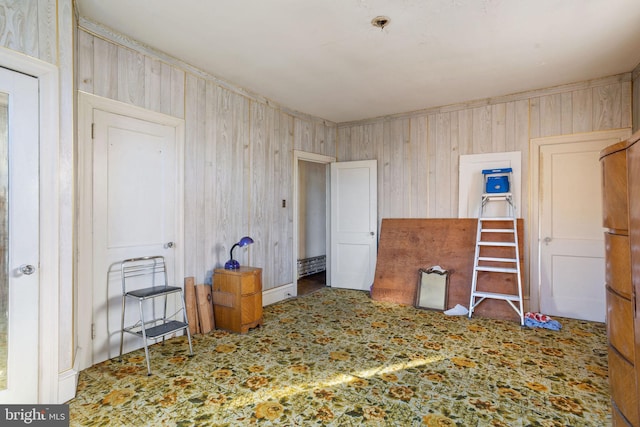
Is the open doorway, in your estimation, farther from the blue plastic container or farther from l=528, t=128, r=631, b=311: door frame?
l=528, t=128, r=631, b=311: door frame

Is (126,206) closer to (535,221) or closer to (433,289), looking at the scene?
(433,289)

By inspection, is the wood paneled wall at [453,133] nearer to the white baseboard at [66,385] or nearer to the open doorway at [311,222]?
the open doorway at [311,222]

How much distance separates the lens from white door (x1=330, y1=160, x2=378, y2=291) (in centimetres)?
532

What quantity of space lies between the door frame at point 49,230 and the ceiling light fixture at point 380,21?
7.42 feet

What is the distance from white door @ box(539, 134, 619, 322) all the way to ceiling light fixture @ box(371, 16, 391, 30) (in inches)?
108

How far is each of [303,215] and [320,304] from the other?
2460mm

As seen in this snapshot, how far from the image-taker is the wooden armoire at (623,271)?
4.01 ft

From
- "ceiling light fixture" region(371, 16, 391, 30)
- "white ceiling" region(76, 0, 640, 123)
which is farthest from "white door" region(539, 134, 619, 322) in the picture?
"ceiling light fixture" region(371, 16, 391, 30)

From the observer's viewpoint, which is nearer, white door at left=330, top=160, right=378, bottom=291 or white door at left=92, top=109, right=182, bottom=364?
white door at left=92, top=109, right=182, bottom=364

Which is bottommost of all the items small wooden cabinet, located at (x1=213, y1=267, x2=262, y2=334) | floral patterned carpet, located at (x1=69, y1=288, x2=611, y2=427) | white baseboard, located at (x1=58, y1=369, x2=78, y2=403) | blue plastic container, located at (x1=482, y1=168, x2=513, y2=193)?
floral patterned carpet, located at (x1=69, y1=288, x2=611, y2=427)

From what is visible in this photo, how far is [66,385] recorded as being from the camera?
7.31 feet

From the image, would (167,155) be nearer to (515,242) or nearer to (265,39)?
(265,39)

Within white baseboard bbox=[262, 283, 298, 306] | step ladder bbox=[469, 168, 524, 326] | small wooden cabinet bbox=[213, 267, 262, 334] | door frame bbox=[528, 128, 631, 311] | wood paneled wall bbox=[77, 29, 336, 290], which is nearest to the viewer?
wood paneled wall bbox=[77, 29, 336, 290]

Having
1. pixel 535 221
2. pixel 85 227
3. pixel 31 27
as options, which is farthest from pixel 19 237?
pixel 535 221
